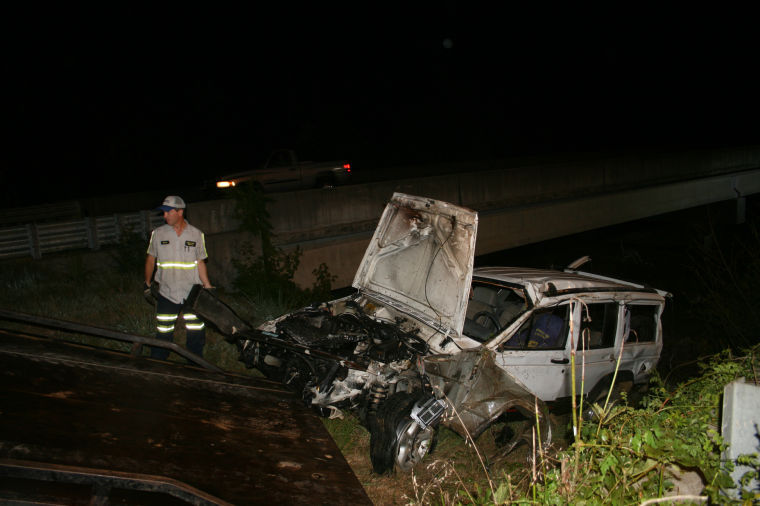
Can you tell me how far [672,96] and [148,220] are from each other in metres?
57.7

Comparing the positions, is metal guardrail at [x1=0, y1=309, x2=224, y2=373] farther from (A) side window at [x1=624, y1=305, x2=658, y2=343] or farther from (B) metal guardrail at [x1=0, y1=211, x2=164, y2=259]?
(B) metal guardrail at [x1=0, y1=211, x2=164, y2=259]

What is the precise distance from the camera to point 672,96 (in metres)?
54.8

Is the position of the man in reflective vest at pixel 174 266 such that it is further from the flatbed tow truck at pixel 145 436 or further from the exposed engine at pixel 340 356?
the flatbed tow truck at pixel 145 436

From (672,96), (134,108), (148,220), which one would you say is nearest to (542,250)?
(148,220)

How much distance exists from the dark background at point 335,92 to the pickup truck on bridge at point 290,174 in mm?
4400

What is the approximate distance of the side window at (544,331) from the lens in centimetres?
535

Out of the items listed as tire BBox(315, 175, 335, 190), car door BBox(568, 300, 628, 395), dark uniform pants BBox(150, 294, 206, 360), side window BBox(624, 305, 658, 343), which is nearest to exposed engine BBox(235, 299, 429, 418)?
dark uniform pants BBox(150, 294, 206, 360)

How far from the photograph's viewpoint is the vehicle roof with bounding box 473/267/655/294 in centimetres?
539

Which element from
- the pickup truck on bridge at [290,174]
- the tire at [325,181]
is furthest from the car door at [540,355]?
the tire at [325,181]

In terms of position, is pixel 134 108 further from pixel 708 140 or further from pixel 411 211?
pixel 708 140

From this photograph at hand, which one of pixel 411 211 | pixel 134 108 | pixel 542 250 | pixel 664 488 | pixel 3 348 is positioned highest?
pixel 134 108

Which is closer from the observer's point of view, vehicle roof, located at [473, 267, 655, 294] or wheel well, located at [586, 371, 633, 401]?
vehicle roof, located at [473, 267, 655, 294]

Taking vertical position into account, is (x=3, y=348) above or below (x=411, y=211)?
below

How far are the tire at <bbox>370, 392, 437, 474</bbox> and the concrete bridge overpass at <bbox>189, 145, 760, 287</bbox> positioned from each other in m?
5.02
